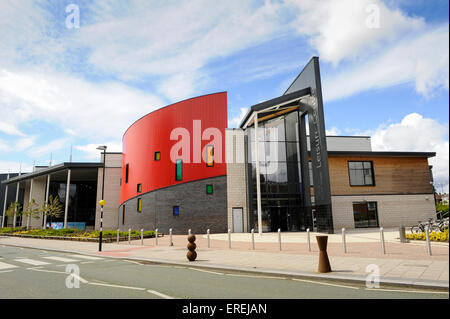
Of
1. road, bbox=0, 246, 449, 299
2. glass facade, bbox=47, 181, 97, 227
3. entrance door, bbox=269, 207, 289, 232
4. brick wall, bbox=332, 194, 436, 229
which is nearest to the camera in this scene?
road, bbox=0, 246, 449, 299

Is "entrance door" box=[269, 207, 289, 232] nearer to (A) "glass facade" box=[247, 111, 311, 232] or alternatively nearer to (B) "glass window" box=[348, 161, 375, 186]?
(A) "glass facade" box=[247, 111, 311, 232]

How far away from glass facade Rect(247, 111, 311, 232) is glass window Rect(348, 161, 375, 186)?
18.5ft

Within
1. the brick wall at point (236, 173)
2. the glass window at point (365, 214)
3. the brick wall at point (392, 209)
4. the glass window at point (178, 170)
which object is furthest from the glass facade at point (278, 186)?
the glass window at point (178, 170)

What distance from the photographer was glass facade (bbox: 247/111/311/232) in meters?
28.5

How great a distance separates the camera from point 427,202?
30.1m

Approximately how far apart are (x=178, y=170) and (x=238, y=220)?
755 centimetres

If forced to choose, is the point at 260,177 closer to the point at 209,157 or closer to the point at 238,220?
the point at 238,220

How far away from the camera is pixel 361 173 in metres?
30.3

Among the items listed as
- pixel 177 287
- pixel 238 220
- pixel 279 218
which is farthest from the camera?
pixel 238 220

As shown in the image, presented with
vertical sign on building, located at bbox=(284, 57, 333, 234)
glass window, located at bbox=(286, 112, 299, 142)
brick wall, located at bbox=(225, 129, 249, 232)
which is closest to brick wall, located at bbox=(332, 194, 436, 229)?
vertical sign on building, located at bbox=(284, 57, 333, 234)

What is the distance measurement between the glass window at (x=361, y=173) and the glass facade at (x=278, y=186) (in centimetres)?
564

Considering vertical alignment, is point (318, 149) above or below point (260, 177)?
above

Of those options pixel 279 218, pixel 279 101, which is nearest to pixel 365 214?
pixel 279 218

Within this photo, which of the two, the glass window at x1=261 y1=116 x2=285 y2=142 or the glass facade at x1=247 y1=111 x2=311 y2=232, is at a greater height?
the glass window at x1=261 y1=116 x2=285 y2=142
